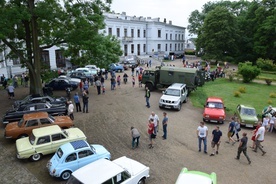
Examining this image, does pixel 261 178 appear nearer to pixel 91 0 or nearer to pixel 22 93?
pixel 91 0

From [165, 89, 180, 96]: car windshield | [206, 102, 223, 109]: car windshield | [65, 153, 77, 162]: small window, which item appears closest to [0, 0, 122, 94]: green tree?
[165, 89, 180, 96]: car windshield

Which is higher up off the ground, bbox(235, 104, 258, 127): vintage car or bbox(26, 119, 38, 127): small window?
bbox(26, 119, 38, 127): small window

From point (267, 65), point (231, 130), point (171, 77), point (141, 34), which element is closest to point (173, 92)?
point (171, 77)

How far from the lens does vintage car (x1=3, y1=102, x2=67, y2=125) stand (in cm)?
1461

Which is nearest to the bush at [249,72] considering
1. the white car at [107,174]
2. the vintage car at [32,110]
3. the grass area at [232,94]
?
the grass area at [232,94]

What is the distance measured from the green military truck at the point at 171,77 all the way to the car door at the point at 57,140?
14.6 metres

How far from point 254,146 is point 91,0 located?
1582 cm

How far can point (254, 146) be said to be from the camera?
A: 12.6 meters

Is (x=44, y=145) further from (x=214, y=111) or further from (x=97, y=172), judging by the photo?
(x=214, y=111)

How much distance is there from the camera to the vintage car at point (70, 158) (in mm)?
9234

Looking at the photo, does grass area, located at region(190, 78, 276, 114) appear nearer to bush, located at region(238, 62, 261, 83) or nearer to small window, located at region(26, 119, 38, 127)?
bush, located at region(238, 62, 261, 83)

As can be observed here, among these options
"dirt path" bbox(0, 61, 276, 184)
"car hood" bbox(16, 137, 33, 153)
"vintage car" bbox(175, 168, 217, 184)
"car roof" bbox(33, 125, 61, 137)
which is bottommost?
"dirt path" bbox(0, 61, 276, 184)

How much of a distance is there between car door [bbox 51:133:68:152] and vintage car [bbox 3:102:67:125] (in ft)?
16.1

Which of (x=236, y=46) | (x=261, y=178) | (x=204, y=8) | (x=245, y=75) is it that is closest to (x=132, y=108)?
(x=261, y=178)
